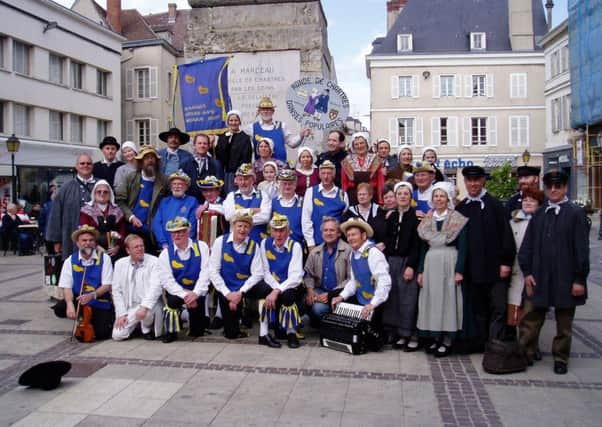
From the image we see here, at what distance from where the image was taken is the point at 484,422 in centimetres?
430

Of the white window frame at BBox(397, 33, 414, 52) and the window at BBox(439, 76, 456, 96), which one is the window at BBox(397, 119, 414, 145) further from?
the white window frame at BBox(397, 33, 414, 52)

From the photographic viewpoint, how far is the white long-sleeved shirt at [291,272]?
6.62 metres

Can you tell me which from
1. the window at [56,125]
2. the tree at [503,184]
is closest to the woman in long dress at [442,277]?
the tree at [503,184]

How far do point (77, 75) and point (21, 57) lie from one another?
4.39 m

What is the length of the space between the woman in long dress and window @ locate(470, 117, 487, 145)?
39268 millimetres

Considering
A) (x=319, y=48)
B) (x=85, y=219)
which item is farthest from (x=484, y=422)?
(x=319, y=48)

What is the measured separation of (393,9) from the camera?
49906mm

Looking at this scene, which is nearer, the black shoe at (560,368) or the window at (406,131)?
the black shoe at (560,368)

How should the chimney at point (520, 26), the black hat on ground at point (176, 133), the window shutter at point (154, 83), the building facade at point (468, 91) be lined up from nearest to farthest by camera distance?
the black hat on ground at point (176, 133), the window shutter at point (154, 83), the chimney at point (520, 26), the building facade at point (468, 91)

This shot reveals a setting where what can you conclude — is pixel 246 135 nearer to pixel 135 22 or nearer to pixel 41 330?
pixel 41 330

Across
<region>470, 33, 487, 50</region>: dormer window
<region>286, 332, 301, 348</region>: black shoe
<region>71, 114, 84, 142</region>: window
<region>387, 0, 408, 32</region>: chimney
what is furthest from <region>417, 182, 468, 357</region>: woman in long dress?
<region>387, 0, 408, 32</region>: chimney

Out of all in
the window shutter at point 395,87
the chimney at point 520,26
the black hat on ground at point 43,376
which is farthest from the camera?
the window shutter at point 395,87

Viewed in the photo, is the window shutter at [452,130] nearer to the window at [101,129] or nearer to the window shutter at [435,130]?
the window shutter at [435,130]

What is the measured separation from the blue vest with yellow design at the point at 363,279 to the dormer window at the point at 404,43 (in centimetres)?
3991
